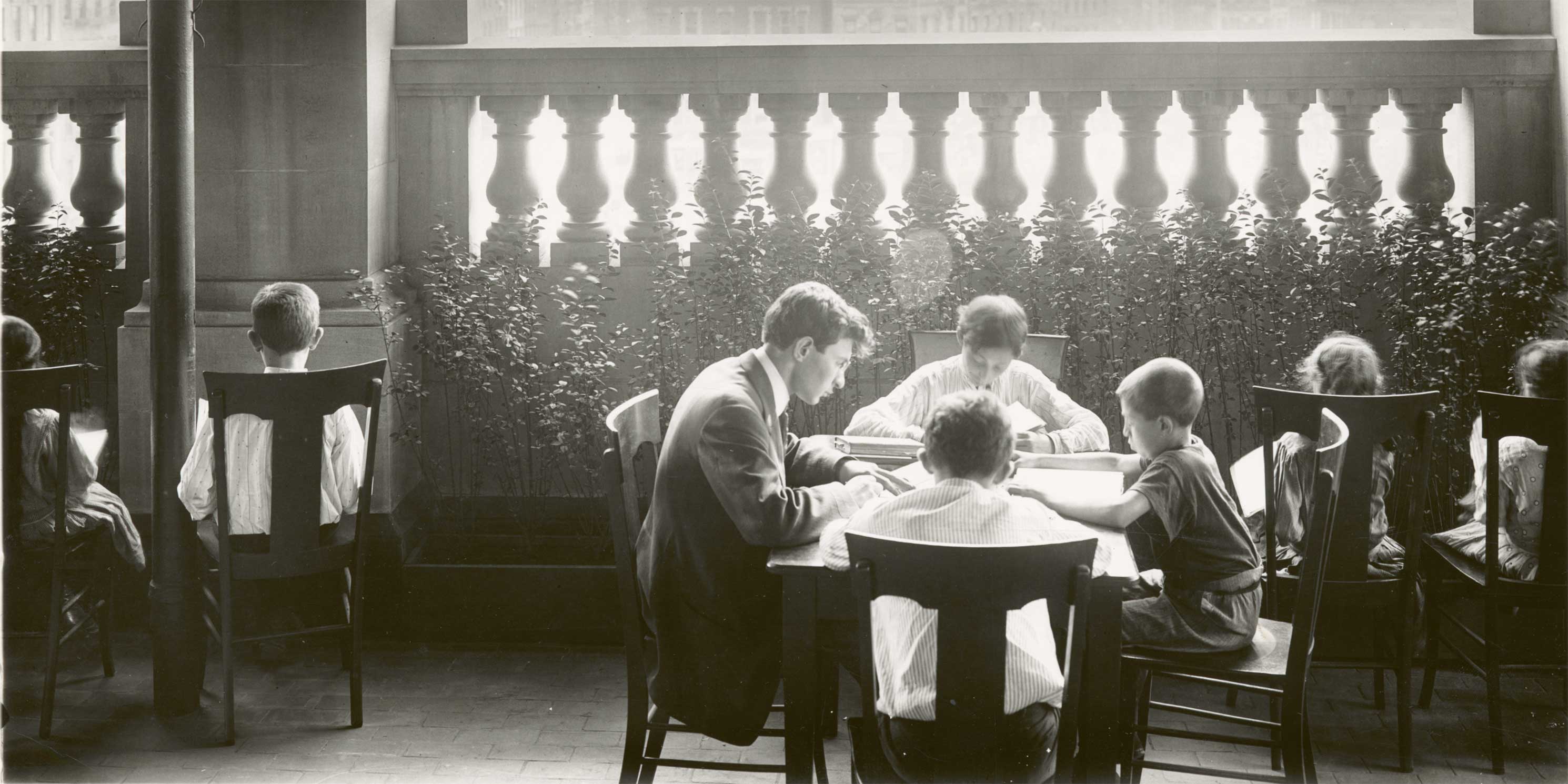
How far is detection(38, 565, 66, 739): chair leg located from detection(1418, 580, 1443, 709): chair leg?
4468mm

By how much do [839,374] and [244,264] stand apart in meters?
2.94

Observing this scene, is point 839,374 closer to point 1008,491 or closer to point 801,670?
point 1008,491

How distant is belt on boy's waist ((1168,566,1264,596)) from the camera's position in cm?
380

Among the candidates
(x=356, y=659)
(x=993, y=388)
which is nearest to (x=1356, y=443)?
(x=993, y=388)

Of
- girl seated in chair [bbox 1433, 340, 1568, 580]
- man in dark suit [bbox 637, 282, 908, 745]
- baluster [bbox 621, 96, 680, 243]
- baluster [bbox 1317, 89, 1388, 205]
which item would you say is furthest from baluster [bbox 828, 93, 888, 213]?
girl seated in chair [bbox 1433, 340, 1568, 580]

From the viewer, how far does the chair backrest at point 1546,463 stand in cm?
423

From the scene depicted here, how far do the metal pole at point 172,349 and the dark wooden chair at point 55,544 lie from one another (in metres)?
0.27

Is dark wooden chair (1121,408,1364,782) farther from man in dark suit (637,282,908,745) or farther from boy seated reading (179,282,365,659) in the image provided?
boy seated reading (179,282,365,659)

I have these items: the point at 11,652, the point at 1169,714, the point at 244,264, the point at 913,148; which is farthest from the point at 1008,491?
the point at 11,652

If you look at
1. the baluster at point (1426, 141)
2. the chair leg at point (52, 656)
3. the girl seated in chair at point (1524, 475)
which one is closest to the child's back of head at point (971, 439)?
the girl seated in chair at point (1524, 475)

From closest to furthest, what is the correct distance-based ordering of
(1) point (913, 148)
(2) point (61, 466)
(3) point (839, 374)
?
(3) point (839, 374), (2) point (61, 466), (1) point (913, 148)

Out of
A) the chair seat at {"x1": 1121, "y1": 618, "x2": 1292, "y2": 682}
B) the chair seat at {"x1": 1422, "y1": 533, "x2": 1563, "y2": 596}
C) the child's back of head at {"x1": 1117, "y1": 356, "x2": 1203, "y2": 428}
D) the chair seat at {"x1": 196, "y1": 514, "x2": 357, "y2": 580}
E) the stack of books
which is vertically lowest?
the chair seat at {"x1": 1121, "y1": 618, "x2": 1292, "y2": 682}

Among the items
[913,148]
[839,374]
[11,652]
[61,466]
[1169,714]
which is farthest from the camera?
[913,148]

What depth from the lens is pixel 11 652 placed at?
17.8 ft
